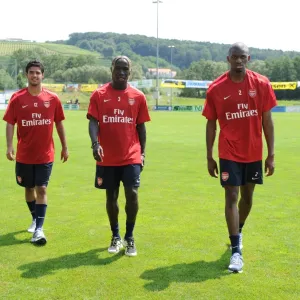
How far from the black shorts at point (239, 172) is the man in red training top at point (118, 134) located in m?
1.03

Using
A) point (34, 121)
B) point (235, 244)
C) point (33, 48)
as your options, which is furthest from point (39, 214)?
point (33, 48)

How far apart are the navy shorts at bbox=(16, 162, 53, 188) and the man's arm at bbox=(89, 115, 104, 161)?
1.03m

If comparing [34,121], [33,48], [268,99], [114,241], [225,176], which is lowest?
[114,241]

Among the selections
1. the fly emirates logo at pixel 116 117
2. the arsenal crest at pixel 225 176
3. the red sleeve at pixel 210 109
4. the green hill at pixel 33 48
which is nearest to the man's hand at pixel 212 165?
the arsenal crest at pixel 225 176

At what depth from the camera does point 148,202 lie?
30.2ft

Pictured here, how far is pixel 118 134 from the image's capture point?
622 centimetres

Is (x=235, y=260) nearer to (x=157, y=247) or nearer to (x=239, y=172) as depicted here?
(x=239, y=172)

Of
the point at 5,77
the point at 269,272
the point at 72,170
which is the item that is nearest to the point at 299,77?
the point at 5,77

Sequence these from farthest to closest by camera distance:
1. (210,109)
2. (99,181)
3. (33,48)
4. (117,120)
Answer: (33,48), (99,181), (117,120), (210,109)

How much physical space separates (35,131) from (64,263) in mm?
1752

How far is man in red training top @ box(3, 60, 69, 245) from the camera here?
22.1 ft

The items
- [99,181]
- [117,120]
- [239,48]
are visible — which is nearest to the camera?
[239,48]

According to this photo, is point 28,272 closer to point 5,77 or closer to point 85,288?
point 85,288

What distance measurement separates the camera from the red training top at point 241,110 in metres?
5.77
